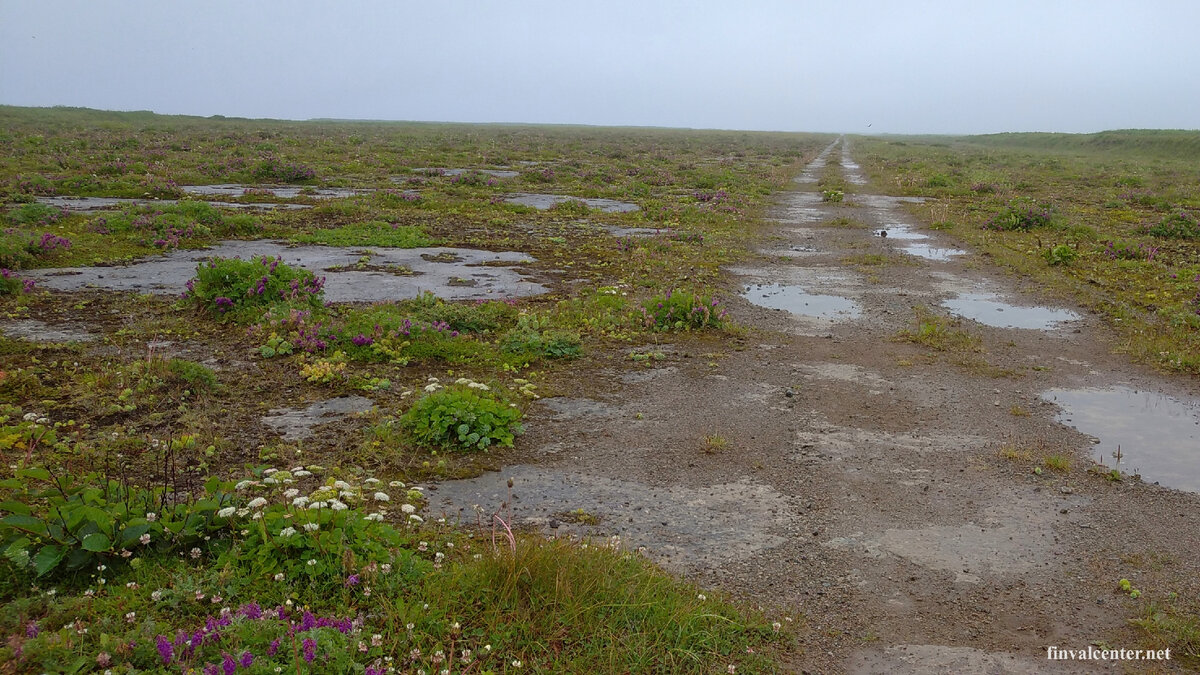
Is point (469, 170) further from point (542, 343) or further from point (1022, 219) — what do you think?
point (542, 343)

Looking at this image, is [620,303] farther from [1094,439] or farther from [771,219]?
[771,219]

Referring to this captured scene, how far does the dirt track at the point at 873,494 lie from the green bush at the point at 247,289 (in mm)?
4551

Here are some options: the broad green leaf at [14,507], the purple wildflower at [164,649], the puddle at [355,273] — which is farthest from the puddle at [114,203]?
the purple wildflower at [164,649]

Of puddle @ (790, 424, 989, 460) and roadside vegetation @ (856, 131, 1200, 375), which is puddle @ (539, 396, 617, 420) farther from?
roadside vegetation @ (856, 131, 1200, 375)

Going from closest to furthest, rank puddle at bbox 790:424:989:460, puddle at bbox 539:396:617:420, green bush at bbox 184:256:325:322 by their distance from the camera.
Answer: puddle at bbox 790:424:989:460 → puddle at bbox 539:396:617:420 → green bush at bbox 184:256:325:322

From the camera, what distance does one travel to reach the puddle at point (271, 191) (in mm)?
24125

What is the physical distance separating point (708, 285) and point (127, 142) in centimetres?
4039

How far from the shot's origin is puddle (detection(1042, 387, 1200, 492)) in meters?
6.20

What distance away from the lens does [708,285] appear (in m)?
13.4

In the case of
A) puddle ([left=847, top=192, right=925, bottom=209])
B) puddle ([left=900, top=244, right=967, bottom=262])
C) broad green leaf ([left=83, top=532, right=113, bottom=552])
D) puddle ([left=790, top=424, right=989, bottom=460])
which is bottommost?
puddle ([left=790, top=424, right=989, bottom=460])

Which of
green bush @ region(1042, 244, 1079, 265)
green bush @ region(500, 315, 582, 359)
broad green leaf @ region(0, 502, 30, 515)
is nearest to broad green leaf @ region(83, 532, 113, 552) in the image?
broad green leaf @ region(0, 502, 30, 515)

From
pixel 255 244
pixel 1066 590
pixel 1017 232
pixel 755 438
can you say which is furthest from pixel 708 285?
pixel 1017 232

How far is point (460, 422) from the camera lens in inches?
250

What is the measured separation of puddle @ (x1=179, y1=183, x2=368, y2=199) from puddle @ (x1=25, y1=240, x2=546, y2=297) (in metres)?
8.97
